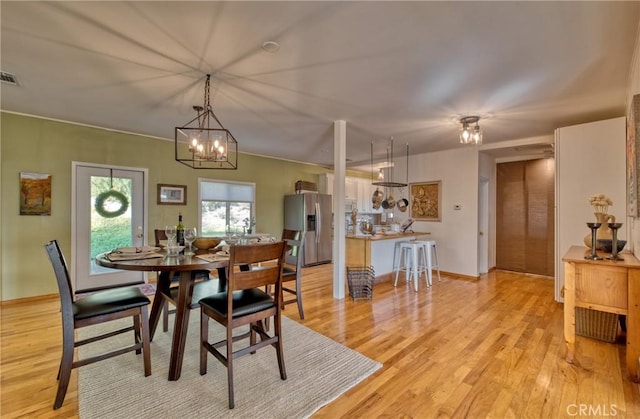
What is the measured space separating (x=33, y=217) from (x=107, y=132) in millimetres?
1510

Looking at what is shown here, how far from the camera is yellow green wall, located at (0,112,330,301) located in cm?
357

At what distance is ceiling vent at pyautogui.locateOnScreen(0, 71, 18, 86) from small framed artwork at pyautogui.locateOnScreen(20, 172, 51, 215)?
59.0 inches

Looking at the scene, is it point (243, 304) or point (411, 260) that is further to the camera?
point (411, 260)

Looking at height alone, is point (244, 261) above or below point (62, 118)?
below

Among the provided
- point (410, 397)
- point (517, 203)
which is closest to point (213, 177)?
point (410, 397)

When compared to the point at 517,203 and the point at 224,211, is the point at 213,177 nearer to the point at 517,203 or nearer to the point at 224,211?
the point at 224,211

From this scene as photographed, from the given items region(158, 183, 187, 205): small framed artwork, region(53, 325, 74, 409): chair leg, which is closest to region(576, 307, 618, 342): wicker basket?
region(53, 325, 74, 409): chair leg

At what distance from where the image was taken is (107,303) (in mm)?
1972

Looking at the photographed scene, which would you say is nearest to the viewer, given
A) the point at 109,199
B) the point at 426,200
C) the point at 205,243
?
the point at 205,243

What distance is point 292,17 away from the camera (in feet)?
5.87

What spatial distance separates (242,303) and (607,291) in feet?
8.91

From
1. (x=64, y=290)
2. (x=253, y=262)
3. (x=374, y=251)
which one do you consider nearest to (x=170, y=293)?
(x=64, y=290)

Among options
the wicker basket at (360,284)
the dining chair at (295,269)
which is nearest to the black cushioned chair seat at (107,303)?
the dining chair at (295,269)

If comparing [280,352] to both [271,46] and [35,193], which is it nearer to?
[271,46]
